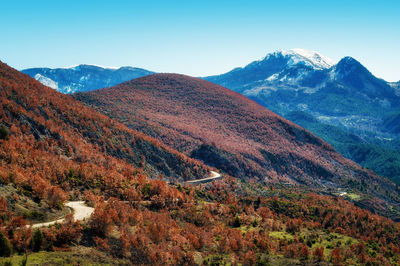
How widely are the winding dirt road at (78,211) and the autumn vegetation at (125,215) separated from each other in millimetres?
786

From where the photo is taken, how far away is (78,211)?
78.4ft

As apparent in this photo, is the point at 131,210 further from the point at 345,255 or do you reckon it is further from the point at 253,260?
the point at 345,255

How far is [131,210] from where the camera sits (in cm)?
2539

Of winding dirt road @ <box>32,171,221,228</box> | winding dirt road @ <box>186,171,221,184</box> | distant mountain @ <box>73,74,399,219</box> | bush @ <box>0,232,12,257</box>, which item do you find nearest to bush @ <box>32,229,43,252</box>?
bush @ <box>0,232,12,257</box>

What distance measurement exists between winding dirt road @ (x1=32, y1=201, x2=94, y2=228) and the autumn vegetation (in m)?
Answer: 0.79

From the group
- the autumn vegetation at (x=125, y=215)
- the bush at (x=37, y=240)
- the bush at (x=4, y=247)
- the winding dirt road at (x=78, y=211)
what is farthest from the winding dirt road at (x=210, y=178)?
the bush at (x=4, y=247)

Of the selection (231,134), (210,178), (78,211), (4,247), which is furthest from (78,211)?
(231,134)

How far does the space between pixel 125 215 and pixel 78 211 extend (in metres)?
3.78

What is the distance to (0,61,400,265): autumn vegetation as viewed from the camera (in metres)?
19.4

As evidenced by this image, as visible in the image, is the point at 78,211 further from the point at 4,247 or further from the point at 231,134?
the point at 231,134

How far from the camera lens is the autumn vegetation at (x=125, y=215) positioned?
1944 cm

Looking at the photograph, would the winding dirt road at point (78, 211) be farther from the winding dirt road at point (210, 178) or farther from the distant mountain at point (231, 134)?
the distant mountain at point (231, 134)

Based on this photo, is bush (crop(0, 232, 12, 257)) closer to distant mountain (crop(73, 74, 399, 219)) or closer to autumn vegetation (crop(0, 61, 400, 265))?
autumn vegetation (crop(0, 61, 400, 265))

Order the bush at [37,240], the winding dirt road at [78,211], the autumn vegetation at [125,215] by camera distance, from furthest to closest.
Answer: the winding dirt road at [78,211] → the autumn vegetation at [125,215] → the bush at [37,240]
